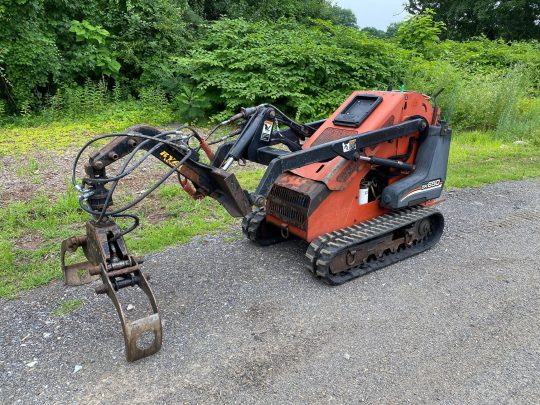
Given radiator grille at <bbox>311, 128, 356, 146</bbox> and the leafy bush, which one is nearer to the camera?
radiator grille at <bbox>311, 128, 356, 146</bbox>

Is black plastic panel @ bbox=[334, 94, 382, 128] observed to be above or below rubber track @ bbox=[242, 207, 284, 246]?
above

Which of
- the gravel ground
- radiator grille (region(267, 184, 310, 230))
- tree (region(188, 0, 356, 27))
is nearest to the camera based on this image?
the gravel ground

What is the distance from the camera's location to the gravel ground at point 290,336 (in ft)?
10.2

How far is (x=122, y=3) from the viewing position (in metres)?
12.4

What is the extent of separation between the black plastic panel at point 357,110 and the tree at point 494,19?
2805 centimetres

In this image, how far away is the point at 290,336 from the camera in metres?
3.65

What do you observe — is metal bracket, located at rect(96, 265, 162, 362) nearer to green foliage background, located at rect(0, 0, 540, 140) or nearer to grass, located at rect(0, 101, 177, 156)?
grass, located at rect(0, 101, 177, 156)

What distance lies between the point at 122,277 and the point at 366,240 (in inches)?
92.2

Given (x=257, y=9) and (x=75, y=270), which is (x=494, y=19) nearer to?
(x=257, y=9)

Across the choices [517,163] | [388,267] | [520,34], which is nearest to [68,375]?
[388,267]

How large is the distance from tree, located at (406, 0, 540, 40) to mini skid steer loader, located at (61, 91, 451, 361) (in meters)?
28.2

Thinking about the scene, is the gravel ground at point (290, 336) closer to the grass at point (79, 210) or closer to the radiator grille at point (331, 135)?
the grass at point (79, 210)

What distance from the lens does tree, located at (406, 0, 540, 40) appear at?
29.7 m

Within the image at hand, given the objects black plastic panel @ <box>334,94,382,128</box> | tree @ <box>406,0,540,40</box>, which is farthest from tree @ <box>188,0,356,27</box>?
tree @ <box>406,0,540,40</box>
